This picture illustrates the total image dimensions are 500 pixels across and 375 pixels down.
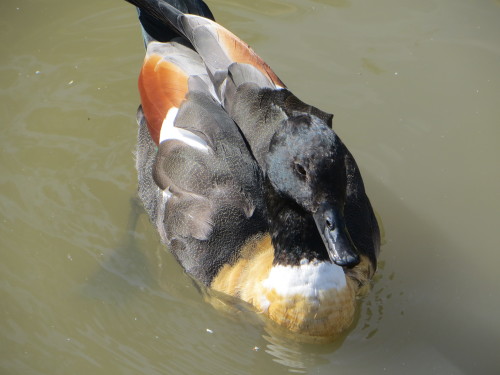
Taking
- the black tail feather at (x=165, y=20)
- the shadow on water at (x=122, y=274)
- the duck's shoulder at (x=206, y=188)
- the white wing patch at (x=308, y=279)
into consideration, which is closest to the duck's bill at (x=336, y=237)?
the white wing patch at (x=308, y=279)

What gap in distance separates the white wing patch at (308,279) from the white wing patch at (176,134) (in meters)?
0.80

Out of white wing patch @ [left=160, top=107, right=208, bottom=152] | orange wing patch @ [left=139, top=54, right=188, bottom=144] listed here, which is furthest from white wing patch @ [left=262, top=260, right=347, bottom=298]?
orange wing patch @ [left=139, top=54, right=188, bottom=144]

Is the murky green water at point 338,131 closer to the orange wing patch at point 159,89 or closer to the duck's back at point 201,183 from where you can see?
the duck's back at point 201,183

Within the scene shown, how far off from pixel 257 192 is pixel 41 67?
249 cm

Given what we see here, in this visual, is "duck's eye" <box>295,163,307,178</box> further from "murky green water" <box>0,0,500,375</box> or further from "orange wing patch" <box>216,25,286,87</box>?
"orange wing patch" <box>216,25,286,87</box>

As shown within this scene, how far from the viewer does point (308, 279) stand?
13.5 ft

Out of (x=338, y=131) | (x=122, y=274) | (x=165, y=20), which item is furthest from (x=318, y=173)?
(x=338, y=131)

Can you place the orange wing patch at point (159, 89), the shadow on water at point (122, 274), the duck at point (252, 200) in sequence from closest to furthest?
the duck at point (252, 200) → the shadow on water at point (122, 274) → the orange wing patch at point (159, 89)

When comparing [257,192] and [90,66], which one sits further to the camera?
[90,66]

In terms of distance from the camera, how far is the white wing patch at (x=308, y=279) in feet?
Result: 13.5

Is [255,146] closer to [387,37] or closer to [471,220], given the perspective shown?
[471,220]

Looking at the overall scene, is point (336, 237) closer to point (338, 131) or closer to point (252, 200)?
point (252, 200)

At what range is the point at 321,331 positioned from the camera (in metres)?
4.19

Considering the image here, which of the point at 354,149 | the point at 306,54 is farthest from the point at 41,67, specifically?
the point at 354,149
